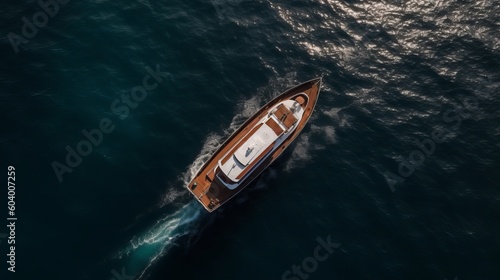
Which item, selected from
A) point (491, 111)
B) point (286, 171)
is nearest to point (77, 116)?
point (286, 171)

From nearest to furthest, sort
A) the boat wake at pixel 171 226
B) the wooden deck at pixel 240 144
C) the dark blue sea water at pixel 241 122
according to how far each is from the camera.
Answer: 1. the boat wake at pixel 171 226
2. the dark blue sea water at pixel 241 122
3. the wooden deck at pixel 240 144

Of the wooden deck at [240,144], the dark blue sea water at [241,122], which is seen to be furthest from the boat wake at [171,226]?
the wooden deck at [240,144]

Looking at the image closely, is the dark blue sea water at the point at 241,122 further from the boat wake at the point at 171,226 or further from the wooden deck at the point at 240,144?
the wooden deck at the point at 240,144

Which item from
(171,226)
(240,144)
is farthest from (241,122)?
(171,226)

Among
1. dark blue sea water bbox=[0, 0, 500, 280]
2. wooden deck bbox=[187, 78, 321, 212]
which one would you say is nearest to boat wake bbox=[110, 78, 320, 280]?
dark blue sea water bbox=[0, 0, 500, 280]

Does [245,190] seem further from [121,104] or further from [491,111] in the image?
[491,111]

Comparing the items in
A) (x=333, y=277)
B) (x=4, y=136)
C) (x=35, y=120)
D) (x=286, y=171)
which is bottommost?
(x=4, y=136)
